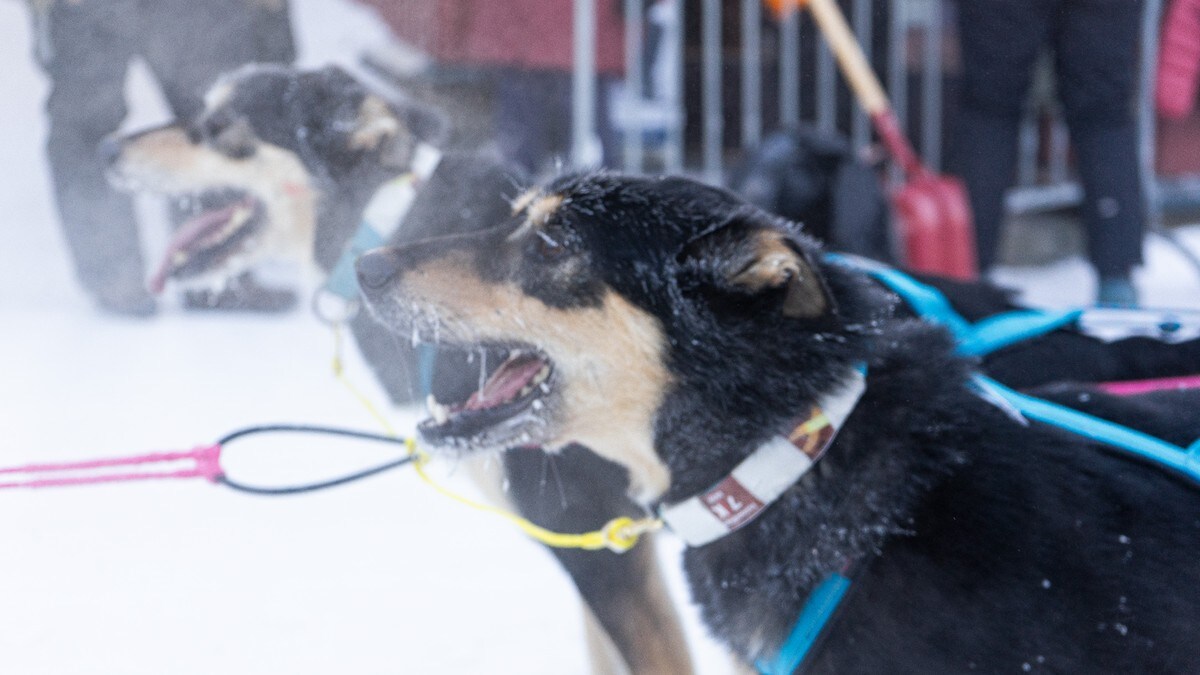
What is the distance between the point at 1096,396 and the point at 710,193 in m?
0.68

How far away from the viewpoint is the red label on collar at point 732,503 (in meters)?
1.38

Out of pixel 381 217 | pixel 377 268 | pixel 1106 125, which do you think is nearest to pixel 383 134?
pixel 381 217

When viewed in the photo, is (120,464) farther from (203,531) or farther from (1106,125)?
(1106,125)

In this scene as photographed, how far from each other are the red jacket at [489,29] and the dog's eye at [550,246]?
189cm

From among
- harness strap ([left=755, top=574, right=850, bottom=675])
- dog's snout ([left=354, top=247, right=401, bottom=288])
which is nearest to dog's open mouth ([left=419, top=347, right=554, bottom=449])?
dog's snout ([left=354, top=247, right=401, bottom=288])

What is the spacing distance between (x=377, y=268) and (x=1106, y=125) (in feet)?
11.8

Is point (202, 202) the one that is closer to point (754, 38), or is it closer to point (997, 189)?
point (997, 189)

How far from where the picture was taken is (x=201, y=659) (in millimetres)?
1733

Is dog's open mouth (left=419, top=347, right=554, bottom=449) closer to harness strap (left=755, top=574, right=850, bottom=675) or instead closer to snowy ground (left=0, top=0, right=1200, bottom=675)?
harness strap (left=755, top=574, right=850, bottom=675)

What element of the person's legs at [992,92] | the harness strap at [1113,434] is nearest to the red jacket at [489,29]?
the person's legs at [992,92]

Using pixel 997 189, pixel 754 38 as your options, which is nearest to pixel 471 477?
pixel 997 189

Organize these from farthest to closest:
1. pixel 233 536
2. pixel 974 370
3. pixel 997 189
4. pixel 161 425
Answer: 1. pixel 997 189
2. pixel 161 425
3. pixel 233 536
4. pixel 974 370

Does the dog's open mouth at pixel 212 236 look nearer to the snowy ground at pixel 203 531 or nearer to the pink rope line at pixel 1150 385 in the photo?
the snowy ground at pixel 203 531

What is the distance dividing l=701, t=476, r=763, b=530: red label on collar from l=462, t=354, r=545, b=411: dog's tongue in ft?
1.08
